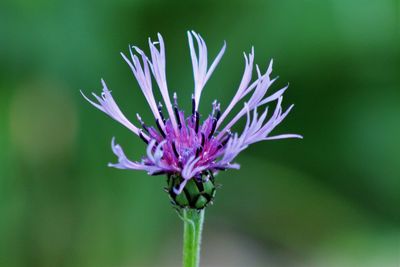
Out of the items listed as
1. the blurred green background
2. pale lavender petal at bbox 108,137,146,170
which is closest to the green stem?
pale lavender petal at bbox 108,137,146,170

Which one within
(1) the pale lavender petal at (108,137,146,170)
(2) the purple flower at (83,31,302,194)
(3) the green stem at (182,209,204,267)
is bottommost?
(3) the green stem at (182,209,204,267)

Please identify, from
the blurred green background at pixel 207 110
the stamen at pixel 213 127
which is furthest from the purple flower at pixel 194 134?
the blurred green background at pixel 207 110

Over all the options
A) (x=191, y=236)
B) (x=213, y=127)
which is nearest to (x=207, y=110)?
(x=213, y=127)

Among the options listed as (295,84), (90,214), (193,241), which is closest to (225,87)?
(295,84)

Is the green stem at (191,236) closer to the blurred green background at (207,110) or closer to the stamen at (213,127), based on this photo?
the stamen at (213,127)

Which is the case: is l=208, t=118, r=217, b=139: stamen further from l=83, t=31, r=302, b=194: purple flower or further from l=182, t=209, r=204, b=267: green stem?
l=182, t=209, r=204, b=267: green stem

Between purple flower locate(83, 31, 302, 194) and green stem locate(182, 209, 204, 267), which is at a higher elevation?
purple flower locate(83, 31, 302, 194)
